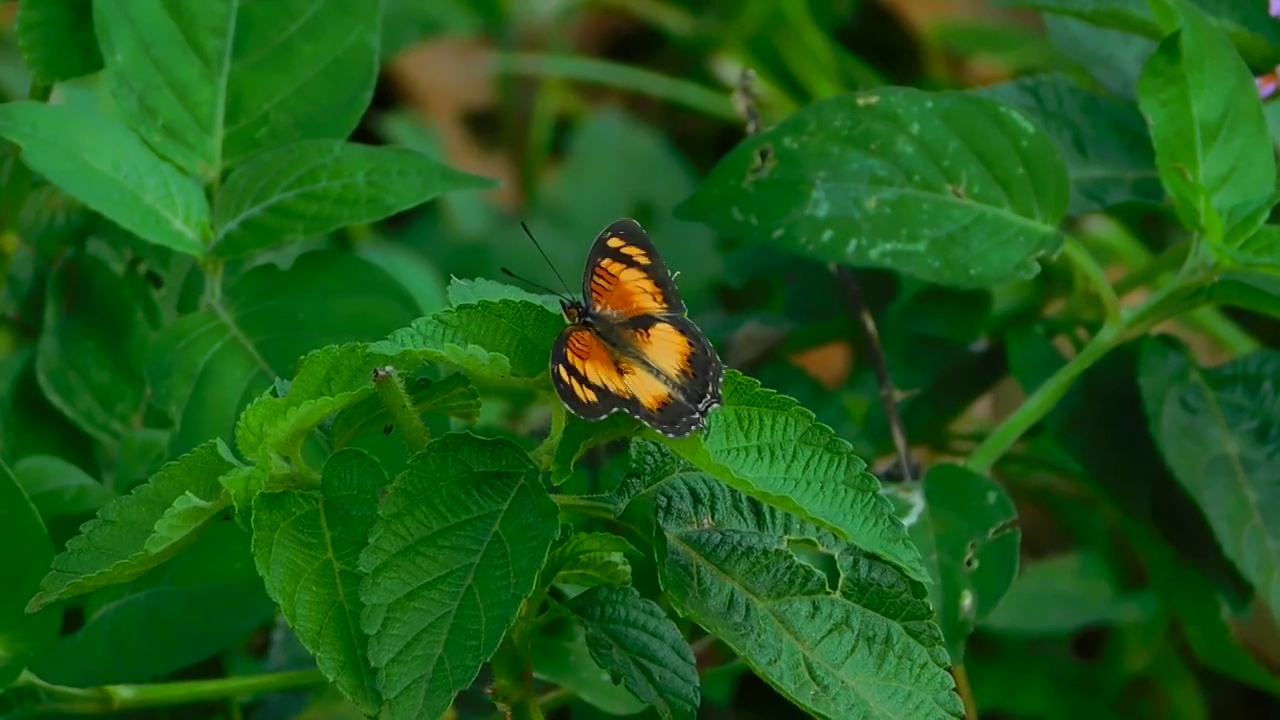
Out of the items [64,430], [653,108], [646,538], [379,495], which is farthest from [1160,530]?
[653,108]

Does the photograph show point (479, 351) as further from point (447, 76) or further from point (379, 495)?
point (447, 76)

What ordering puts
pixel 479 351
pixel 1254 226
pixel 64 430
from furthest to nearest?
pixel 64 430 → pixel 1254 226 → pixel 479 351

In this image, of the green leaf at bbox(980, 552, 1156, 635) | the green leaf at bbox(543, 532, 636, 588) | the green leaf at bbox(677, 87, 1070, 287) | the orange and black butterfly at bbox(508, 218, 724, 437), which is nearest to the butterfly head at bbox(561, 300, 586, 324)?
the orange and black butterfly at bbox(508, 218, 724, 437)

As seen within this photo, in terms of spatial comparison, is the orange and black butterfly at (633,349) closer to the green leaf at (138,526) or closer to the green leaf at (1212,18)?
the green leaf at (138,526)

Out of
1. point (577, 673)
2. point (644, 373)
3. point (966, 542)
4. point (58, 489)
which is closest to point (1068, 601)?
point (966, 542)

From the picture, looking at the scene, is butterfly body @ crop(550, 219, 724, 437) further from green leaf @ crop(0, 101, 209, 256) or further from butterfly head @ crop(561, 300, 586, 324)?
green leaf @ crop(0, 101, 209, 256)

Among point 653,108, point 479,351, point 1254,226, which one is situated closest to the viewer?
point 479,351

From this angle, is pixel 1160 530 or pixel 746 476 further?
pixel 1160 530
